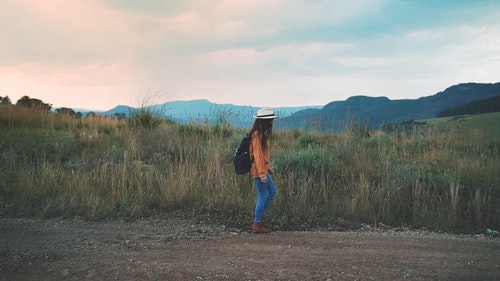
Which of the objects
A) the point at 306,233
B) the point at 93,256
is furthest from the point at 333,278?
the point at 93,256

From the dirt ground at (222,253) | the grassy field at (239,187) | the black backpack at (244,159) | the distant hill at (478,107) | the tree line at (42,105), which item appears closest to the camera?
the dirt ground at (222,253)

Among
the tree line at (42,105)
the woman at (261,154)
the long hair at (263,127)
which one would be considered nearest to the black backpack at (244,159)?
the woman at (261,154)

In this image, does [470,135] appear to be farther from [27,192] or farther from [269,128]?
[27,192]

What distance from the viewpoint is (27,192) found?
25.7 feet

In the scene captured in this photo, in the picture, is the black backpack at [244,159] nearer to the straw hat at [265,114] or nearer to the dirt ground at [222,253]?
the straw hat at [265,114]

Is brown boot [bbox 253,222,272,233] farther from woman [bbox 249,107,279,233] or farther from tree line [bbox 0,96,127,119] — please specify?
tree line [bbox 0,96,127,119]

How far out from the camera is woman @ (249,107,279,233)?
6204mm

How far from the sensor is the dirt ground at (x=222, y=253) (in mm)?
4730

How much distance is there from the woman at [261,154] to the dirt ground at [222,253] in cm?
44

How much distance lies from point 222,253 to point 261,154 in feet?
5.36

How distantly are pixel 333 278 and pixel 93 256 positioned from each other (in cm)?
311

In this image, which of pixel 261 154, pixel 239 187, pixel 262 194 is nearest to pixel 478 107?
pixel 239 187

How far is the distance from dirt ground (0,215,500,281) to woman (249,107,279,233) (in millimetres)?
439

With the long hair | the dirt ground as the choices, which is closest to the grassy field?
the dirt ground
